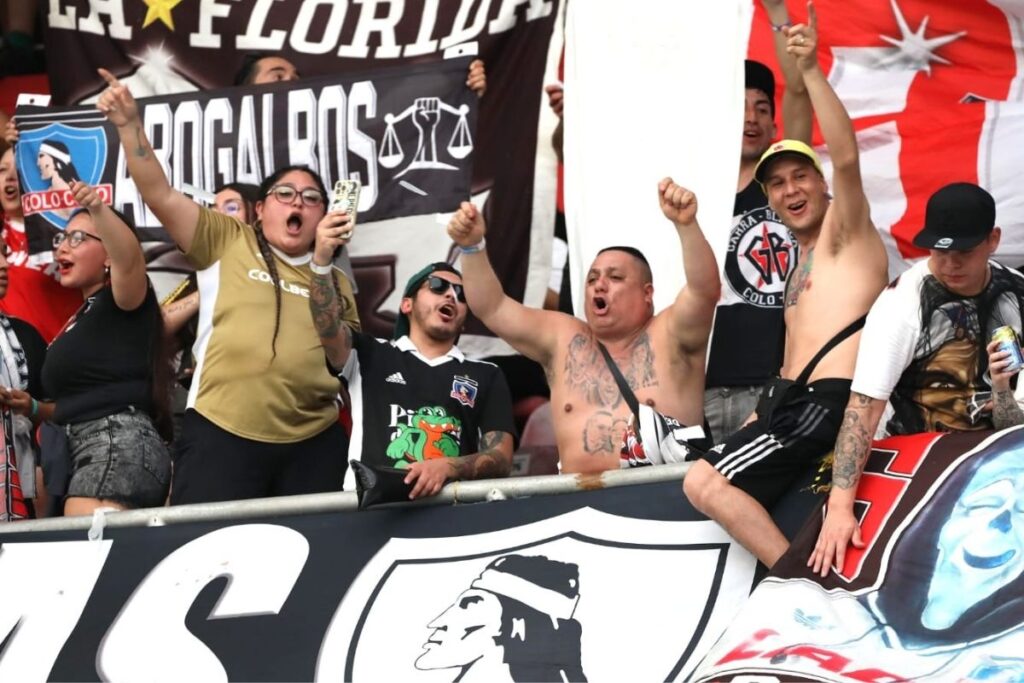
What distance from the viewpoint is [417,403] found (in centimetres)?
619

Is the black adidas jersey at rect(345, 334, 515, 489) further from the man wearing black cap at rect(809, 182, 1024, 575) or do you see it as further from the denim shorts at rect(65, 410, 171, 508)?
the man wearing black cap at rect(809, 182, 1024, 575)

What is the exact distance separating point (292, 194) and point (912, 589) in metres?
3.28

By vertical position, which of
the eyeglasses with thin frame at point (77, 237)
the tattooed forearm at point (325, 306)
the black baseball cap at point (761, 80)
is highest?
the black baseball cap at point (761, 80)

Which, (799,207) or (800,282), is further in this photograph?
(799,207)

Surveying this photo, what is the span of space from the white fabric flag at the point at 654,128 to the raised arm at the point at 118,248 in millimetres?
1763

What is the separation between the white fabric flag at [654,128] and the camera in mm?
6328

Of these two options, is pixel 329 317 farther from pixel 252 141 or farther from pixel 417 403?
pixel 252 141

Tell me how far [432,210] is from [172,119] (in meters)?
1.43

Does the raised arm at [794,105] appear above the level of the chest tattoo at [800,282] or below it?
above

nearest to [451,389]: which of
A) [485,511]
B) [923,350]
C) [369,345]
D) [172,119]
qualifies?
[369,345]

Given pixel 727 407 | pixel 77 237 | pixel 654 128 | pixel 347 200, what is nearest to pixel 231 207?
pixel 77 237

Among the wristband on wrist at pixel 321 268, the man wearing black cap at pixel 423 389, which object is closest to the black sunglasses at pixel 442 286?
the man wearing black cap at pixel 423 389

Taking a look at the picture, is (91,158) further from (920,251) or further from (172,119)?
(920,251)

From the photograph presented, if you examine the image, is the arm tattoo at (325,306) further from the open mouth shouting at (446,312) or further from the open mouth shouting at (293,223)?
the open mouth shouting at (293,223)
